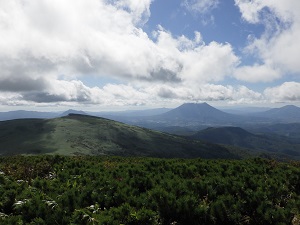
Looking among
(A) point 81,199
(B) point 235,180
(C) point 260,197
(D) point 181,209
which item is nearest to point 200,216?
(D) point 181,209

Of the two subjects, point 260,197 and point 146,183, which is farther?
point 146,183

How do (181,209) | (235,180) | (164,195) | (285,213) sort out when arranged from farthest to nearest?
(235,180)
(164,195)
(181,209)
(285,213)

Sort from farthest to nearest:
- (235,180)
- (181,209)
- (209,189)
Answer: (235,180)
(209,189)
(181,209)

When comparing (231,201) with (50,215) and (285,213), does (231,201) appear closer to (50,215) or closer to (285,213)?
(285,213)

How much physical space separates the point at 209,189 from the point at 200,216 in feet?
9.02

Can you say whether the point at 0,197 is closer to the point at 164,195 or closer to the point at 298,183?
the point at 164,195

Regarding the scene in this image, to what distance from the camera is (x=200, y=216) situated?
13.6 meters

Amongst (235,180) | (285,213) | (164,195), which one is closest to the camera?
(285,213)

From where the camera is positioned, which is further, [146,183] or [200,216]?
[146,183]

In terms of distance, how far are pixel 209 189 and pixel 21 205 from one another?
10113mm

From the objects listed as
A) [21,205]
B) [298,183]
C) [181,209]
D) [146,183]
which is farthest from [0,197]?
[298,183]

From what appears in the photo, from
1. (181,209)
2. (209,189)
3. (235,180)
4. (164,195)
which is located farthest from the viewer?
(235,180)

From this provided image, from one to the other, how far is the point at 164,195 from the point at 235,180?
565cm

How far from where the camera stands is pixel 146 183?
18.1 meters
